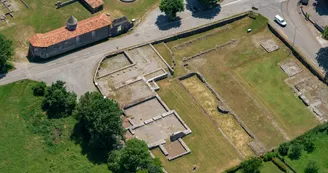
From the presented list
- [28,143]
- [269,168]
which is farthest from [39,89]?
[269,168]

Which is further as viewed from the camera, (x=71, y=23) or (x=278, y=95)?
(x=71, y=23)

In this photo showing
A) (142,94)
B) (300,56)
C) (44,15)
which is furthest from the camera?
(44,15)

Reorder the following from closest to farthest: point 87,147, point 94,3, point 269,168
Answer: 1. point 269,168
2. point 87,147
3. point 94,3

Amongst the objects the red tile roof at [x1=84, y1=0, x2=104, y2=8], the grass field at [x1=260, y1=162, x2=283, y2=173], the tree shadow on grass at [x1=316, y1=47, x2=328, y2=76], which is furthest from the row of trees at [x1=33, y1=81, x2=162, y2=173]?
the tree shadow on grass at [x1=316, y1=47, x2=328, y2=76]

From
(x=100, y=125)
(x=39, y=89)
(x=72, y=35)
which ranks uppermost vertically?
(x=72, y=35)

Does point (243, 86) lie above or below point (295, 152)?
above

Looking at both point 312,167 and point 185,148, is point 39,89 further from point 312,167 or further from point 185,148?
point 312,167

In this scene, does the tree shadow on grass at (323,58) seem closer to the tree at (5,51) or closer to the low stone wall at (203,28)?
the low stone wall at (203,28)

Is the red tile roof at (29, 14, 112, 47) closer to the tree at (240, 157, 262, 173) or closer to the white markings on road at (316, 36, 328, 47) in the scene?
the tree at (240, 157, 262, 173)
